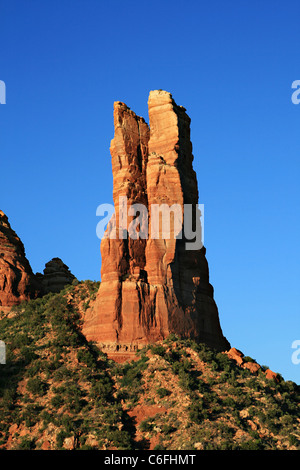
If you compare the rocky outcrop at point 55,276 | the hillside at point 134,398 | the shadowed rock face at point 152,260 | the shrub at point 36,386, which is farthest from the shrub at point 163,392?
the rocky outcrop at point 55,276

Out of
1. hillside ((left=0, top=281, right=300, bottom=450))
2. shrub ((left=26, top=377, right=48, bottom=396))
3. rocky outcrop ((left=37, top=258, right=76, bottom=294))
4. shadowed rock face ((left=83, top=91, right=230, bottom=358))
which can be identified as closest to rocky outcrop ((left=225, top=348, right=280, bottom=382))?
hillside ((left=0, top=281, right=300, bottom=450))

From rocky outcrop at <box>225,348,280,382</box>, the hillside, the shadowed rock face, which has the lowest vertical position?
the hillside

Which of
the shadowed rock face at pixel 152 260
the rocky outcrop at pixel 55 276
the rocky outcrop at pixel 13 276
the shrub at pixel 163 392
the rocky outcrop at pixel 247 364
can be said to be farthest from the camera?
the rocky outcrop at pixel 55 276

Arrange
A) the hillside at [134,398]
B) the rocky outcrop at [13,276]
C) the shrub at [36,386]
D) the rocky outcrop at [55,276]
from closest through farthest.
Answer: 1. the hillside at [134,398]
2. the shrub at [36,386]
3. the rocky outcrop at [13,276]
4. the rocky outcrop at [55,276]

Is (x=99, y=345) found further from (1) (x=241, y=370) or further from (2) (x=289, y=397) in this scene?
(2) (x=289, y=397)

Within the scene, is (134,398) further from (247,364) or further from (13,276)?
(13,276)

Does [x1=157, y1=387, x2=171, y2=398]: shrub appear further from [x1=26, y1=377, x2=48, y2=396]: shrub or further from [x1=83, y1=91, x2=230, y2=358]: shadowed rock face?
[x1=26, y1=377, x2=48, y2=396]: shrub

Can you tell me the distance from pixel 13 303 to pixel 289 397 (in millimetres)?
40495

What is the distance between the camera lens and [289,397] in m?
97.2

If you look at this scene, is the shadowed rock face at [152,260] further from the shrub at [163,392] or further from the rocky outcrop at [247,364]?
the shrub at [163,392]

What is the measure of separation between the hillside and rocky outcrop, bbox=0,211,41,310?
10.4 m

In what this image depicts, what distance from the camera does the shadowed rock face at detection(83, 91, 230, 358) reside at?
329 ft

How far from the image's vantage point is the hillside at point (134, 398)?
8488 centimetres

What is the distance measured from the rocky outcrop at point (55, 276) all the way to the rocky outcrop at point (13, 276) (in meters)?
4.56
